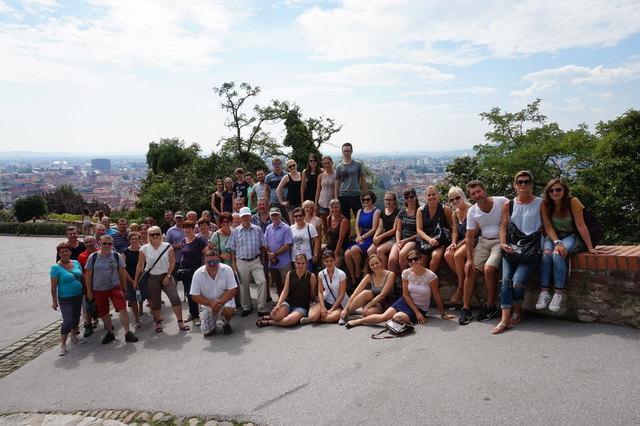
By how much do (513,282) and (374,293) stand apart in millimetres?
2049

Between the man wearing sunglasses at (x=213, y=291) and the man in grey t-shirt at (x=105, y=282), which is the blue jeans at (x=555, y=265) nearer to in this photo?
the man wearing sunglasses at (x=213, y=291)

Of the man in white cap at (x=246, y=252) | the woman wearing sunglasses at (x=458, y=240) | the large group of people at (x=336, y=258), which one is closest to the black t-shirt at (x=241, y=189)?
the large group of people at (x=336, y=258)

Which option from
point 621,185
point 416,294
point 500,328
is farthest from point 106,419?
point 621,185

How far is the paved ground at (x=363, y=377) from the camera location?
160 inches

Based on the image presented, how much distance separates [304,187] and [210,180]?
56.3 feet

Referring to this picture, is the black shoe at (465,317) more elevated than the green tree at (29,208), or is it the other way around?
the black shoe at (465,317)

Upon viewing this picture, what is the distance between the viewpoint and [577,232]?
5469 mm

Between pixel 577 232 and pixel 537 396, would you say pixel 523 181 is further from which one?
pixel 537 396

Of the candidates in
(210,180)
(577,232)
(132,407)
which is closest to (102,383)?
(132,407)

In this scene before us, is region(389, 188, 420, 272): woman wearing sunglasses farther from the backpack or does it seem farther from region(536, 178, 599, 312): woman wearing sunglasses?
the backpack

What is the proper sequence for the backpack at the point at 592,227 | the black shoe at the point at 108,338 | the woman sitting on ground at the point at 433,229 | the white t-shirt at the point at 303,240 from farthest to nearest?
the white t-shirt at the point at 303,240 < the black shoe at the point at 108,338 < the woman sitting on ground at the point at 433,229 < the backpack at the point at 592,227

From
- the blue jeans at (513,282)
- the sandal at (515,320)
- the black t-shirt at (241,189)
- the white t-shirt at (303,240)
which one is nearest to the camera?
the blue jeans at (513,282)

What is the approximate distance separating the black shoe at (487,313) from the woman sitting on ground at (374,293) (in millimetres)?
1328

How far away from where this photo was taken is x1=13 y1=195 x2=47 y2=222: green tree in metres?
41.4
